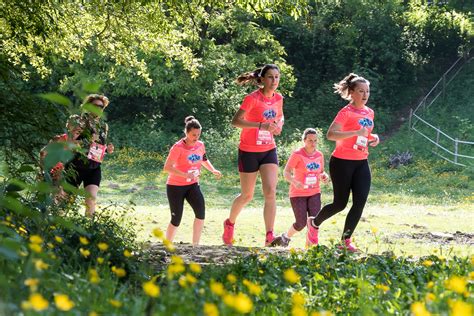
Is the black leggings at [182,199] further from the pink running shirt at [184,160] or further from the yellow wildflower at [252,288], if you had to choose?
the yellow wildflower at [252,288]

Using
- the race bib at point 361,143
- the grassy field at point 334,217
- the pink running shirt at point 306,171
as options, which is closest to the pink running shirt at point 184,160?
the grassy field at point 334,217

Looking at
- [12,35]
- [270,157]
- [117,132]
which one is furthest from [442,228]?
[117,132]

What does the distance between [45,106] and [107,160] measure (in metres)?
22.8

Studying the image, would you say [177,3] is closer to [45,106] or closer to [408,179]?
[45,106]

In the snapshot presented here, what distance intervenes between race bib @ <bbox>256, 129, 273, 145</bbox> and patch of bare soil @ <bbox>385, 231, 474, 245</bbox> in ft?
11.6

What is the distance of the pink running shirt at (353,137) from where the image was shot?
33.1 ft

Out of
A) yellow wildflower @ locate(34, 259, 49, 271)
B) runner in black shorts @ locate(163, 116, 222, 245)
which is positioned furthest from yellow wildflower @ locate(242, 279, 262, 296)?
runner in black shorts @ locate(163, 116, 222, 245)

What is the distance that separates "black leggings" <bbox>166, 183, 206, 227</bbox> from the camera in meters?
11.7

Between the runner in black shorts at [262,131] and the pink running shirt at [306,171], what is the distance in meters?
1.24

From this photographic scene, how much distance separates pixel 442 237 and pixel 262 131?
14.8 ft

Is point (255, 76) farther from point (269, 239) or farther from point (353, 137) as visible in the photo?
point (269, 239)

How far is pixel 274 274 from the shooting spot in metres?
6.42

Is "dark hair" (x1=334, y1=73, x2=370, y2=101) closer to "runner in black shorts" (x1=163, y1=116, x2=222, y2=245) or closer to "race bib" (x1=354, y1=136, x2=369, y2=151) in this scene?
"race bib" (x1=354, y1=136, x2=369, y2=151)

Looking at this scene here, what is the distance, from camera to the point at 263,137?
34.9 feet
